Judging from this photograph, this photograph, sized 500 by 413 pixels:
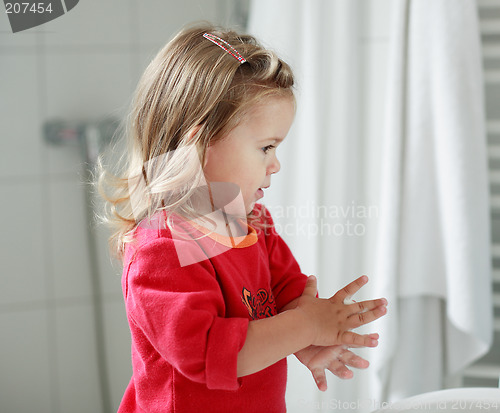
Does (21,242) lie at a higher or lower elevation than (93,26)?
lower

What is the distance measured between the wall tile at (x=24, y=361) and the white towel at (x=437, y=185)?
24.9 inches

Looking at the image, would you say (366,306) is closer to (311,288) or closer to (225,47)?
(311,288)

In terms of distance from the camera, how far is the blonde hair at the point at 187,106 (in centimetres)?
66

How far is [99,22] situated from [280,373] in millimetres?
651

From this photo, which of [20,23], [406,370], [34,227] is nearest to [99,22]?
[20,23]

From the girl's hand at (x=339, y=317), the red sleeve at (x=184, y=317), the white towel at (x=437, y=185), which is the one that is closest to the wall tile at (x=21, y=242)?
the red sleeve at (x=184, y=317)

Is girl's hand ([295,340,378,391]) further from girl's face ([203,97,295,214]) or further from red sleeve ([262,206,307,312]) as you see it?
girl's face ([203,97,295,214])

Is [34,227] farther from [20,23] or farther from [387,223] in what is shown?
[387,223]

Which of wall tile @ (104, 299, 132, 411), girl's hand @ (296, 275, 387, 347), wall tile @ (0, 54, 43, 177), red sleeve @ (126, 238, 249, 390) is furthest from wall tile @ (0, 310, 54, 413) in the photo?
girl's hand @ (296, 275, 387, 347)

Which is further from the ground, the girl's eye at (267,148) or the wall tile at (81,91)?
the wall tile at (81,91)

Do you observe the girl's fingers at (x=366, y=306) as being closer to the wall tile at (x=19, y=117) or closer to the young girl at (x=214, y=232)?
the young girl at (x=214, y=232)

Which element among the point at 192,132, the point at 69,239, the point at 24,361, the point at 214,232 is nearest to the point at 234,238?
the point at 214,232

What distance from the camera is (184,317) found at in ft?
1.80

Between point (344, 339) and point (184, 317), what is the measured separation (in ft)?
0.69
